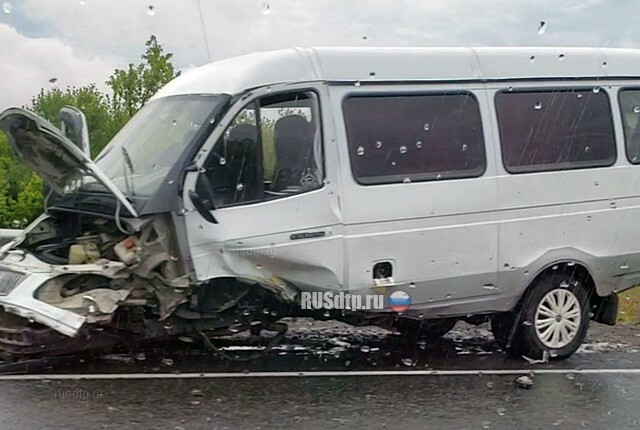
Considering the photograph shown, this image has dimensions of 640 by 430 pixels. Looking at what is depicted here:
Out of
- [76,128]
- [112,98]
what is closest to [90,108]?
[112,98]

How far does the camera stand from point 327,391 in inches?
269

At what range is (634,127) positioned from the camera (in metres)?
8.39

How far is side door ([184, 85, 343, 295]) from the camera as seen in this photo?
6805mm

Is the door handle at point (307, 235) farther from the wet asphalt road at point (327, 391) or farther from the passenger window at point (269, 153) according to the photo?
the wet asphalt road at point (327, 391)

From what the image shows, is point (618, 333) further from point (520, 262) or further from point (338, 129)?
point (338, 129)

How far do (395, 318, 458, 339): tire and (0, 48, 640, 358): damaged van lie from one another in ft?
0.89

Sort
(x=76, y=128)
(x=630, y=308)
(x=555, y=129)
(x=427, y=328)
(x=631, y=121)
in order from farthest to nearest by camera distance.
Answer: (x=630, y=308), (x=427, y=328), (x=631, y=121), (x=555, y=129), (x=76, y=128)

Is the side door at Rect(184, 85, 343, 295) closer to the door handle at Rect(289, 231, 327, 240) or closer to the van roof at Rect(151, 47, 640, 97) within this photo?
the door handle at Rect(289, 231, 327, 240)

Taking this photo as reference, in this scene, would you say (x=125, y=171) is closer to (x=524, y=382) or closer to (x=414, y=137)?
(x=414, y=137)

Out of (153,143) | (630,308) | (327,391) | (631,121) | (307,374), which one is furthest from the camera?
(630,308)

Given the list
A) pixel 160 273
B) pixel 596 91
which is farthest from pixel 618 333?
pixel 160 273

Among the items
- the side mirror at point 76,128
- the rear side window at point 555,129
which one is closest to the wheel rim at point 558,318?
the rear side window at point 555,129

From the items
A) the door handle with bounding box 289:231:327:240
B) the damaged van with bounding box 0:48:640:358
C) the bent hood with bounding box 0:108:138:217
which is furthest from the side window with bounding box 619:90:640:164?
the bent hood with bounding box 0:108:138:217

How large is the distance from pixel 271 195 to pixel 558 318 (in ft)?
9.78
